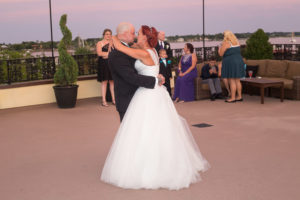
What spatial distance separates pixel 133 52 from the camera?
4.14m

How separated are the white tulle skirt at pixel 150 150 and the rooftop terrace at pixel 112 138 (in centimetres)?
11

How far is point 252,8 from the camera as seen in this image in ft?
44.6

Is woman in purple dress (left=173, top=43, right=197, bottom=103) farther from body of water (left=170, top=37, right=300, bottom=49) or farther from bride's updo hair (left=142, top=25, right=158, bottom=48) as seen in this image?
bride's updo hair (left=142, top=25, right=158, bottom=48)

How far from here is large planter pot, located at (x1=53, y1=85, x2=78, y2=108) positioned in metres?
8.77

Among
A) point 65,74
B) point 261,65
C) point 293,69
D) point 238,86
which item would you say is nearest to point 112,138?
point 65,74

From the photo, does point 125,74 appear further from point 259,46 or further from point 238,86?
point 259,46

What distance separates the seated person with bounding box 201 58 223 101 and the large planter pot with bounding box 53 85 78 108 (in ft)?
9.30

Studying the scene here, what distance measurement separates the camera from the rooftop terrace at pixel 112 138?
4.09m

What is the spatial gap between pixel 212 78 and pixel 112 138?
12.9ft

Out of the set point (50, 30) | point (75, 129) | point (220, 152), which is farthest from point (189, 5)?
point (220, 152)

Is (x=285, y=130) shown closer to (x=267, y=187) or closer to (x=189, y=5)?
(x=267, y=187)

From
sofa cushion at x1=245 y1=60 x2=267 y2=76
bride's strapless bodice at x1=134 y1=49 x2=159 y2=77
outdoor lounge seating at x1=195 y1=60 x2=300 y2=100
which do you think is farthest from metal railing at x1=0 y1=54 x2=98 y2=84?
bride's strapless bodice at x1=134 y1=49 x2=159 y2=77

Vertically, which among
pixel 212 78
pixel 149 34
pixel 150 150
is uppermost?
pixel 149 34

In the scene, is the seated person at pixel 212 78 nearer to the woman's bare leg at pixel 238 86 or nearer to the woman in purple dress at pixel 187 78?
the woman in purple dress at pixel 187 78
